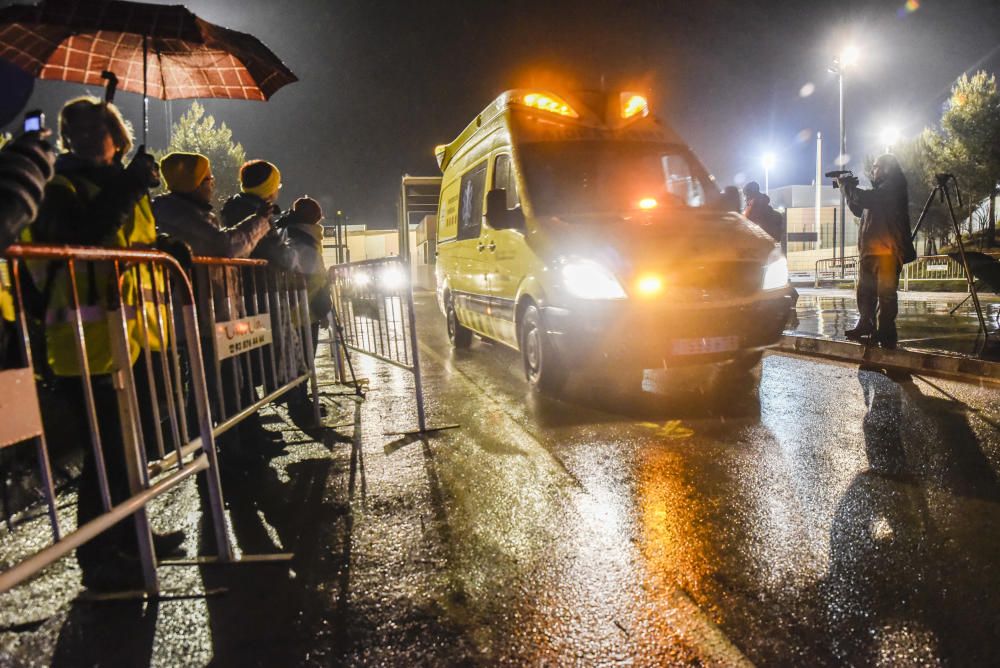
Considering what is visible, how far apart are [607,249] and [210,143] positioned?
36.3 metres

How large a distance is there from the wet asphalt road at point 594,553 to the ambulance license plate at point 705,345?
536mm

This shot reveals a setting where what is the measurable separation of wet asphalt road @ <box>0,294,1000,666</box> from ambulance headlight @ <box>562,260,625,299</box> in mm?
1014

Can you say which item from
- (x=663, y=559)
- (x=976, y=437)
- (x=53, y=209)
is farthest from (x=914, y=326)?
(x=53, y=209)

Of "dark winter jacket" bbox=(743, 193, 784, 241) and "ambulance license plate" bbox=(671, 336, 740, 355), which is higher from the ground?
"dark winter jacket" bbox=(743, 193, 784, 241)

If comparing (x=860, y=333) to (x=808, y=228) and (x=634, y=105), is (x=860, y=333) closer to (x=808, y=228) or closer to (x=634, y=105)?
(x=634, y=105)

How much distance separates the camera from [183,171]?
366 cm

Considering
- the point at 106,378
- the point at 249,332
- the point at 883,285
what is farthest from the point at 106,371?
the point at 883,285

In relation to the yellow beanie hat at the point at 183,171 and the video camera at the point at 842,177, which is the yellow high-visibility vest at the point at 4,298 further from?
the video camera at the point at 842,177

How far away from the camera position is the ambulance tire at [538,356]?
5.36m

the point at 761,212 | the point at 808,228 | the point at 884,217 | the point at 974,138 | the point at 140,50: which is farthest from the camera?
the point at 808,228

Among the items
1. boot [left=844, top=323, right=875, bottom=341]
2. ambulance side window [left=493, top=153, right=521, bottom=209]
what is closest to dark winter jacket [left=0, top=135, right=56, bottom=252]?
ambulance side window [left=493, top=153, right=521, bottom=209]

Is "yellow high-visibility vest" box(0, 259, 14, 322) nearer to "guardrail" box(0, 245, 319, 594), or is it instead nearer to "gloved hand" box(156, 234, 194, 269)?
"guardrail" box(0, 245, 319, 594)

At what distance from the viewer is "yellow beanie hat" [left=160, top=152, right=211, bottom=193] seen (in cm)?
366

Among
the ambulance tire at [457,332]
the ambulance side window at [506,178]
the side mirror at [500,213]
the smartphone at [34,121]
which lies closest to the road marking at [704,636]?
the smartphone at [34,121]
